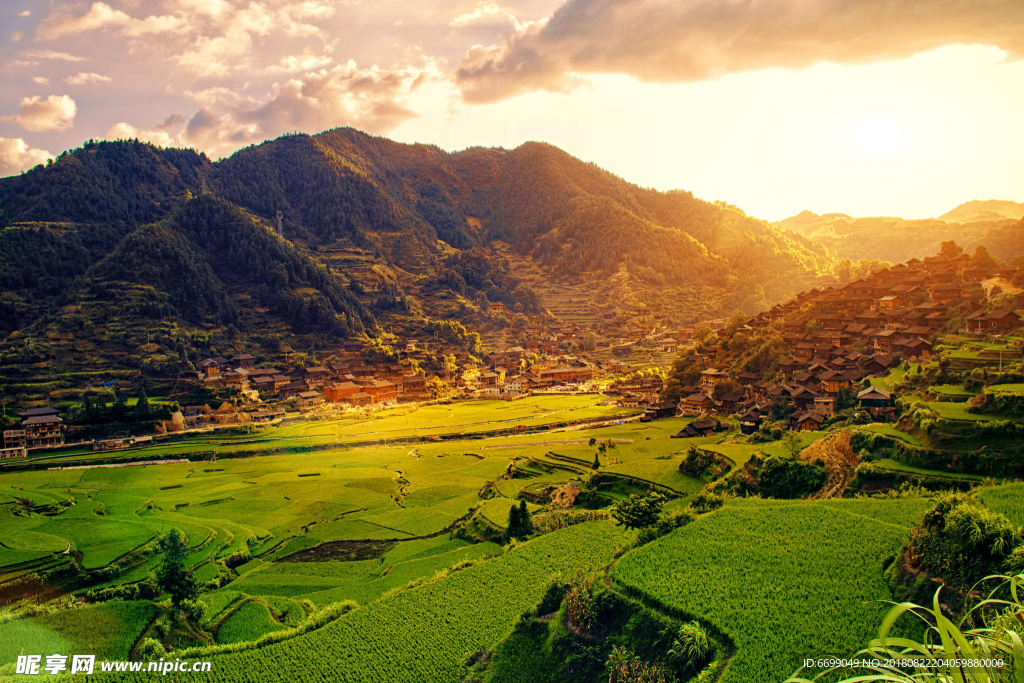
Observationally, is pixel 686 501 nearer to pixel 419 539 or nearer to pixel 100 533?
pixel 419 539

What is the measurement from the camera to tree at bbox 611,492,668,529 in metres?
16.0

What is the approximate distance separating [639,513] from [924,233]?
94.7 metres

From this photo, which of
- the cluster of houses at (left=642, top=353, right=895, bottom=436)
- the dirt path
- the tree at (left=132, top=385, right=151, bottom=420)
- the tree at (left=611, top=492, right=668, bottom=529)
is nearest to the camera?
the tree at (left=611, top=492, right=668, bottom=529)

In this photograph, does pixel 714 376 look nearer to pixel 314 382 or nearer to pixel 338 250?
pixel 314 382

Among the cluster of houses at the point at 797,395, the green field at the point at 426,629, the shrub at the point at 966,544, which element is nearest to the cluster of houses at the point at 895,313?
the cluster of houses at the point at 797,395

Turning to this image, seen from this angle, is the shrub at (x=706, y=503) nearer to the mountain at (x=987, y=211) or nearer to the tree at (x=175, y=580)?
the tree at (x=175, y=580)

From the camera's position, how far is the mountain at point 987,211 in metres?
77.6

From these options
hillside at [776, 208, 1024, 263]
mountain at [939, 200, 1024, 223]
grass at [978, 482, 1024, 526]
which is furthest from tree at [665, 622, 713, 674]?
mountain at [939, 200, 1024, 223]

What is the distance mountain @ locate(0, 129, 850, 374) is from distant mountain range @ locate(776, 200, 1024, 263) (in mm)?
8279

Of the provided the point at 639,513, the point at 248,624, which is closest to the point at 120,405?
the point at 248,624

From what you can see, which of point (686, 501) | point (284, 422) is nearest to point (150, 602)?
point (686, 501)

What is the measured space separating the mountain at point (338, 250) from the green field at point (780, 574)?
4571cm

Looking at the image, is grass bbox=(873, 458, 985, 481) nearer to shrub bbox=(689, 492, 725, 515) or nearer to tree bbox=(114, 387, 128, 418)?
shrub bbox=(689, 492, 725, 515)

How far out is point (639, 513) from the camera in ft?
53.6
